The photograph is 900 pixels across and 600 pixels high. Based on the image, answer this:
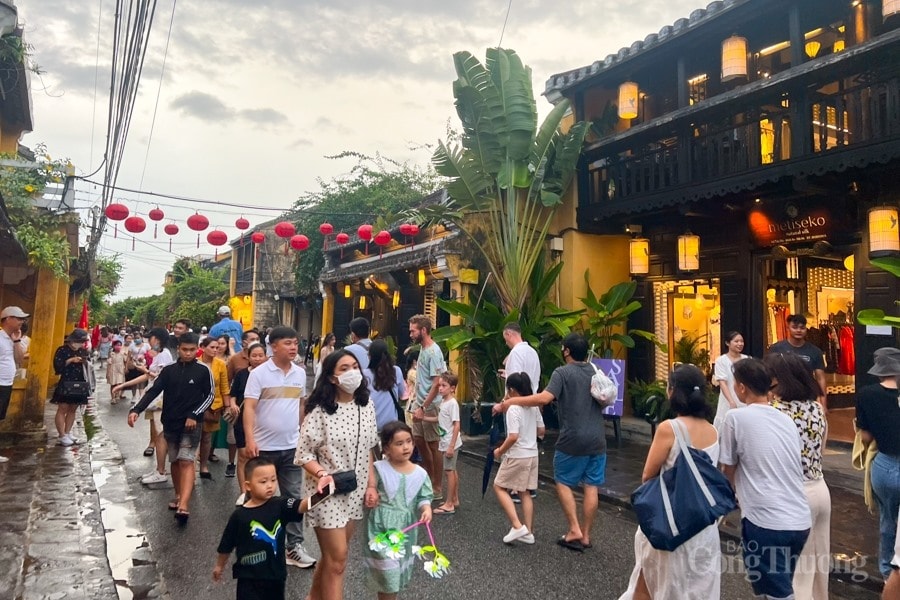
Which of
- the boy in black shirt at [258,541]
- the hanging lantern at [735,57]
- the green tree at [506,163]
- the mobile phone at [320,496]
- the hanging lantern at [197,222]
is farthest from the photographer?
the hanging lantern at [197,222]

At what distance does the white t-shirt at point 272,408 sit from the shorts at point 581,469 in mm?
2293

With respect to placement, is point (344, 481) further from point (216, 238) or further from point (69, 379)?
point (216, 238)

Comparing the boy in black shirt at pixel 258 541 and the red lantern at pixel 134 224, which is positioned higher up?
the red lantern at pixel 134 224

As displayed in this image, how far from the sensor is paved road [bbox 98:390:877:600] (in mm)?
4367

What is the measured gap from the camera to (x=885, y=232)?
7270mm

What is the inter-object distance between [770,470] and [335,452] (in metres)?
2.49

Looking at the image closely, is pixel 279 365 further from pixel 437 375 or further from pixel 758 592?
pixel 758 592

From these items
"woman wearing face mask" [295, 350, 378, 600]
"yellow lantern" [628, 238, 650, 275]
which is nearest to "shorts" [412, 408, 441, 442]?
"woman wearing face mask" [295, 350, 378, 600]

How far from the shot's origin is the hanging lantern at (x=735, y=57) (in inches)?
343

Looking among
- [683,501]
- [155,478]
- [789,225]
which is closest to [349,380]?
[683,501]

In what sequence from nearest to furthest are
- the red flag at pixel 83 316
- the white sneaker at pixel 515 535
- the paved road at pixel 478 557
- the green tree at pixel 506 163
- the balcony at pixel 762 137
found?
the paved road at pixel 478 557
the white sneaker at pixel 515 535
the balcony at pixel 762 137
the green tree at pixel 506 163
the red flag at pixel 83 316

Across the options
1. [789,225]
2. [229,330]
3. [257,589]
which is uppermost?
[789,225]

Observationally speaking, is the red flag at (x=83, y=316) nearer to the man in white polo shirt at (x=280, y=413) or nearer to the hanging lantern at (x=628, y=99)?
the hanging lantern at (x=628, y=99)

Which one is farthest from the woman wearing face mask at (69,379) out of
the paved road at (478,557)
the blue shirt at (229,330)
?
the paved road at (478,557)
